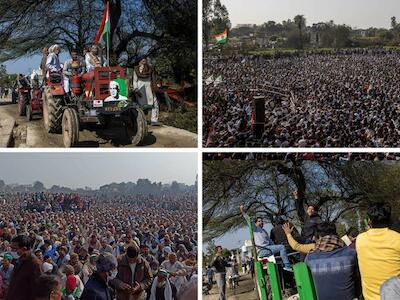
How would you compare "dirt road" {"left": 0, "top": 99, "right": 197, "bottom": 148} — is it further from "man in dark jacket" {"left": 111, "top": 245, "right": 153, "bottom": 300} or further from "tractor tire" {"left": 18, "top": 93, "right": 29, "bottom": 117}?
"man in dark jacket" {"left": 111, "top": 245, "right": 153, "bottom": 300}

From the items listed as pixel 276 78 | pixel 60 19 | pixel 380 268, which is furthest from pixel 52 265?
pixel 380 268

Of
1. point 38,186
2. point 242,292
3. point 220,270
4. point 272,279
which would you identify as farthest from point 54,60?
point 272,279

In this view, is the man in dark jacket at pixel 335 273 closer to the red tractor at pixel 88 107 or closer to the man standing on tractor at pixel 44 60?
the red tractor at pixel 88 107

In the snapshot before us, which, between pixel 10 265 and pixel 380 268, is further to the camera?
pixel 10 265

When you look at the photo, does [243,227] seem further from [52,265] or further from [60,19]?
[60,19]

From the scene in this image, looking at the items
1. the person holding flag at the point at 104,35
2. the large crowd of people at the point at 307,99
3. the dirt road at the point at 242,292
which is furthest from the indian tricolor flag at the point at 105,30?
the dirt road at the point at 242,292

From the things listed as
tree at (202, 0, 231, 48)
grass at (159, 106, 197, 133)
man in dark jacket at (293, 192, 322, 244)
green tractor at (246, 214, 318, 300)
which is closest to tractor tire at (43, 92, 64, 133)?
grass at (159, 106, 197, 133)
